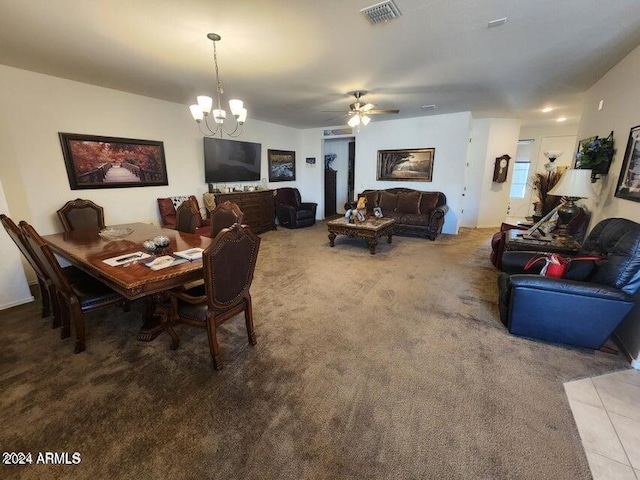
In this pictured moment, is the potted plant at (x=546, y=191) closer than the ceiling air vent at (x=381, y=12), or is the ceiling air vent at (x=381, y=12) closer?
the ceiling air vent at (x=381, y=12)

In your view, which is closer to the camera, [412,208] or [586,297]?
[586,297]

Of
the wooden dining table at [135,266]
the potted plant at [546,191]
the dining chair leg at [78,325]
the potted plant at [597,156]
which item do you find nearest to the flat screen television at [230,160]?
the wooden dining table at [135,266]

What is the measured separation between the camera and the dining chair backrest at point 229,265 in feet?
5.65

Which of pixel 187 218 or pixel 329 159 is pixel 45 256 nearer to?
pixel 187 218

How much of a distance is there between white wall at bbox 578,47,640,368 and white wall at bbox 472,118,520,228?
2843 mm

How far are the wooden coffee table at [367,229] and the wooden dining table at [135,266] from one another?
8.90 feet

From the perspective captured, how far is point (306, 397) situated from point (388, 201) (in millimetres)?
5242

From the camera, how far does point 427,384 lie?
1.86 m

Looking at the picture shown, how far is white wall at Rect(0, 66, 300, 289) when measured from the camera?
319 cm

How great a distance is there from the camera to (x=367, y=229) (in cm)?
456

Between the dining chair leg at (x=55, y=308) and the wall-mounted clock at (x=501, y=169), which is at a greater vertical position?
the wall-mounted clock at (x=501, y=169)

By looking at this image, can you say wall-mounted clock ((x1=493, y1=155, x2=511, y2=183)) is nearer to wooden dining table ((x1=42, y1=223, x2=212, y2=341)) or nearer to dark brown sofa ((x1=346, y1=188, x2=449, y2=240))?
dark brown sofa ((x1=346, y1=188, x2=449, y2=240))

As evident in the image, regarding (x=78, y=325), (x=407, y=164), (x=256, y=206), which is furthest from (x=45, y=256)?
(x=407, y=164)

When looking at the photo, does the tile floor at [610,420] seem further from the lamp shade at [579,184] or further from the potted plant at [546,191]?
the potted plant at [546,191]
